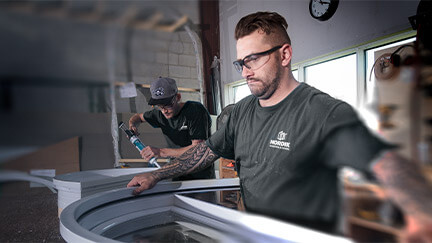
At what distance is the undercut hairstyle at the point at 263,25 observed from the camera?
459 mm

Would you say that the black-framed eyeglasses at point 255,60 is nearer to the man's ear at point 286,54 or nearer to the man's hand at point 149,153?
→ the man's ear at point 286,54

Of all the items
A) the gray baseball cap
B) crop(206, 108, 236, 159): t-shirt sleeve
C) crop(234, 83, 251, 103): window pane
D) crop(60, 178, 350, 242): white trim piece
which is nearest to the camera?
crop(60, 178, 350, 242): white trim piece

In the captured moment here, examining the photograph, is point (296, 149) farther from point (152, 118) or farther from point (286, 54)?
point (152, 118)

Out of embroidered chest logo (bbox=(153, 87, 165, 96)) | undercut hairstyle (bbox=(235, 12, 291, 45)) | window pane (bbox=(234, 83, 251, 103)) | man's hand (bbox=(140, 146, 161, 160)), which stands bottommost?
man's hand (bbox=(140, 146, 161, 160))

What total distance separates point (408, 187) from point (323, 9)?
30.6 inches

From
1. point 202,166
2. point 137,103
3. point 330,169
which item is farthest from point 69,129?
point 202,166

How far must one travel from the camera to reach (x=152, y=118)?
2.62 ft

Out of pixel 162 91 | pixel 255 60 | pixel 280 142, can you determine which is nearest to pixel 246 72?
pixel 255 60

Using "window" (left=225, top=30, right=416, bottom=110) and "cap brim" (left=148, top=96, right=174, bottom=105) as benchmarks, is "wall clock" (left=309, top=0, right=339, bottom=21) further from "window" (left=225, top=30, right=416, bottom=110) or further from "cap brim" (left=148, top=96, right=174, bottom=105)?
"cap brim" (left=148, top=96, right=174, bottom=105)

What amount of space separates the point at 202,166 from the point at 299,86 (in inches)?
18.9

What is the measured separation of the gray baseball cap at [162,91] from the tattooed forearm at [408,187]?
626 millimetres

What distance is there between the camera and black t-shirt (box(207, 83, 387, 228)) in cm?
16

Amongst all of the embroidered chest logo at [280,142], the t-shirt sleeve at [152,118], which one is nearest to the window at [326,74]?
the embroidered chest logo at [280,142]

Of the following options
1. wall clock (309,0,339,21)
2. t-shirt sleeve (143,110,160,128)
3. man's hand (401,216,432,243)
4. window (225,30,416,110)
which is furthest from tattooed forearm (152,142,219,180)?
man's hand (401,216,432,243)
